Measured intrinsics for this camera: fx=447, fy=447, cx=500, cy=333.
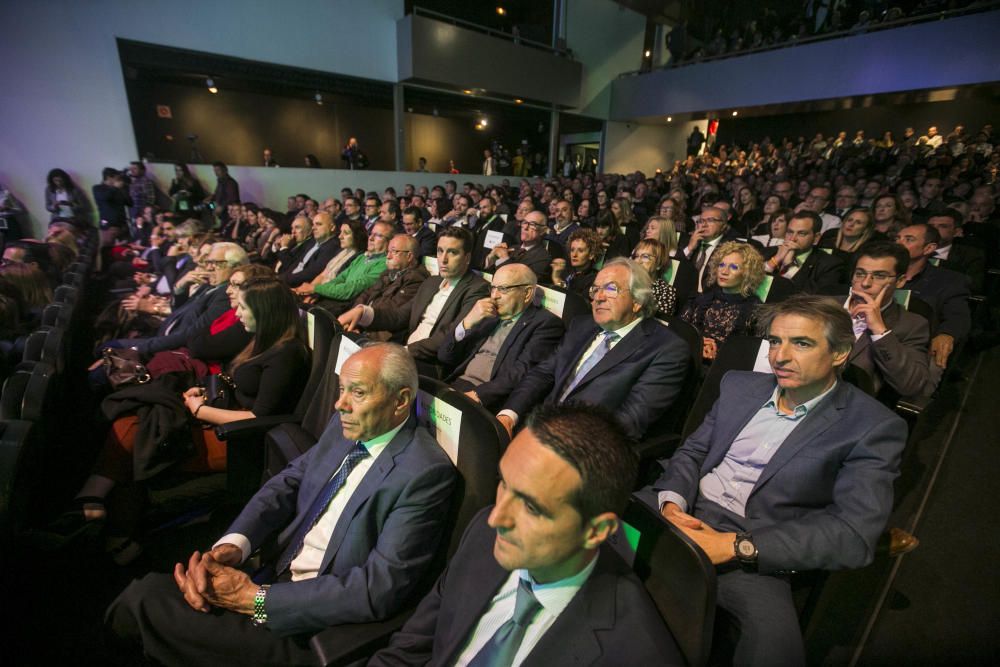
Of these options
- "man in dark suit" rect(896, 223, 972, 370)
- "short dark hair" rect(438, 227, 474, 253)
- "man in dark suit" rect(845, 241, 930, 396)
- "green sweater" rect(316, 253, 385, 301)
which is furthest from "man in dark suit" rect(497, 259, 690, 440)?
"green sweater" rect(316, 253, 385, 301)

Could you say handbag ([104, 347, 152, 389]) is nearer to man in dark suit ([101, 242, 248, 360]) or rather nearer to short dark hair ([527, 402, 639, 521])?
man in dark suit ([101, 242, 248, 360])

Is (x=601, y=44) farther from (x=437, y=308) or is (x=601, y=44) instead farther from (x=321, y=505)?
(x=321, y=505)

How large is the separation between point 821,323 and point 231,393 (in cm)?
238

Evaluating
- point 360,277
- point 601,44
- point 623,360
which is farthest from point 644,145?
point 623,360

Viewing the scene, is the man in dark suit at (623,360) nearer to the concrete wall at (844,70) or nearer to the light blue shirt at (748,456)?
the light blue shirt at (748,456)

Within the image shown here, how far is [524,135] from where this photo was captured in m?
15.0

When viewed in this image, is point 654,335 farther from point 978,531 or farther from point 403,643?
point 978,531

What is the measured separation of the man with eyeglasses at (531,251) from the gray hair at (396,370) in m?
2.59

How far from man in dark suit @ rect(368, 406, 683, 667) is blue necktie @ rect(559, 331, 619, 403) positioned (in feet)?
3.64

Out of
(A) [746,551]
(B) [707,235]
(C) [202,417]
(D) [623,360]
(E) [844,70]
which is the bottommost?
(C) [202,417]

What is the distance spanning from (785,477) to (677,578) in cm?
68

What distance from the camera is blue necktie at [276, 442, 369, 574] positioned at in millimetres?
1414

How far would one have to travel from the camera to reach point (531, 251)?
13.2 feet

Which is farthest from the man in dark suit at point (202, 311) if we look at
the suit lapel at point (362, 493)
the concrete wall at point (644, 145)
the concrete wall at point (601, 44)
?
the concrete wall at point (644, 145)
